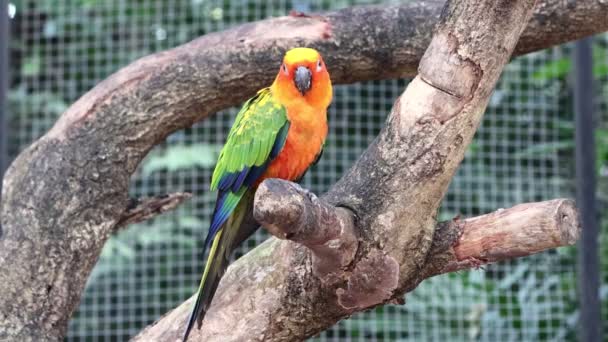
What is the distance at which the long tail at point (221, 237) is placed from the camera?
1.52m

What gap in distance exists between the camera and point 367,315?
10.2ft

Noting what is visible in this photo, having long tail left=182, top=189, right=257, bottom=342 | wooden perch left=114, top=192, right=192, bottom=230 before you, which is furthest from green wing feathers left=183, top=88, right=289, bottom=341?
wooden perch left=114, top=192, right=192, bottom=230

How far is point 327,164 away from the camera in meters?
3.17

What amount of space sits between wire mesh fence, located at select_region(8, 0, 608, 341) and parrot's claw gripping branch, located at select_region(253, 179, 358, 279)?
1.74 metres

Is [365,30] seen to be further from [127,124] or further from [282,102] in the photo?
[127,124]

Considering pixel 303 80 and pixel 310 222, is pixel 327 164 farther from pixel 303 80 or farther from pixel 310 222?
pixel 310 222

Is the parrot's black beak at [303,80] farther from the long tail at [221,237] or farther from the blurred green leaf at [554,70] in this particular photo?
the blurred green leaf at [554,70]

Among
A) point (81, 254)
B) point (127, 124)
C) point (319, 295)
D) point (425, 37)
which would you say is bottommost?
point (81, 254)

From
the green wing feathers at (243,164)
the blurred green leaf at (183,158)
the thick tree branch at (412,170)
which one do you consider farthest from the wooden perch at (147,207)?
the blurred green leaf at (183,158)

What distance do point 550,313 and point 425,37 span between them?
1365 mm

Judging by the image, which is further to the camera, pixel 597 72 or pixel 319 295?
pixel 597 72

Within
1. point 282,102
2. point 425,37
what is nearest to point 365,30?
point 425,37

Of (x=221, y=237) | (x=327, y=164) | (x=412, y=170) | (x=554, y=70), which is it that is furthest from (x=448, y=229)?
Result: (x=554, y=70)

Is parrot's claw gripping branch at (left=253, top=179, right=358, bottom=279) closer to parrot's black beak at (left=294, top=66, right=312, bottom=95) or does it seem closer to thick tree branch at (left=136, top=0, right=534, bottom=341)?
thick tree branch at (left=136, top=0, right=534, bottom=341)
